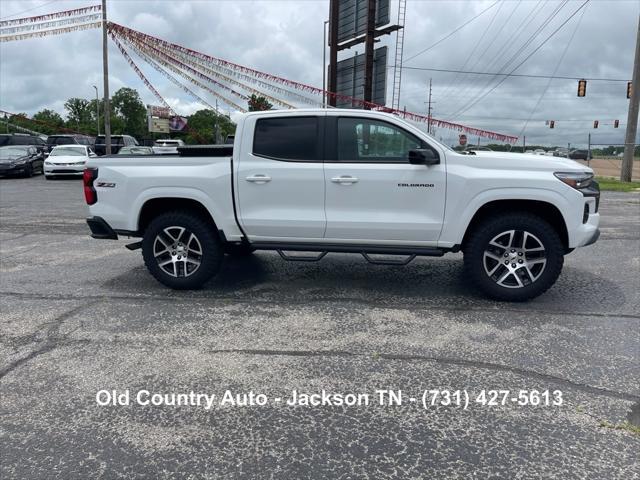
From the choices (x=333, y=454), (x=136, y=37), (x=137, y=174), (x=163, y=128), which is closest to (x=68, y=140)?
(x=136, y=37)

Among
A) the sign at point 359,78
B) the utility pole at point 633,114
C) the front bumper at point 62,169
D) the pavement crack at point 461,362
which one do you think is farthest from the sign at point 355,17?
the pavement crack at point 461,362

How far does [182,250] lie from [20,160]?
68.6 ft

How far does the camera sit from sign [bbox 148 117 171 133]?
58.4m

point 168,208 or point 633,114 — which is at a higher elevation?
point 633,114

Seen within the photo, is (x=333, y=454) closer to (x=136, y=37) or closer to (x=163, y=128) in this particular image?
(x=136, y=37)

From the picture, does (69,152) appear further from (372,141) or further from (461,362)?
(461,362)

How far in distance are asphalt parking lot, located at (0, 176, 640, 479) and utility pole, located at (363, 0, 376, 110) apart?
1384 centimetres

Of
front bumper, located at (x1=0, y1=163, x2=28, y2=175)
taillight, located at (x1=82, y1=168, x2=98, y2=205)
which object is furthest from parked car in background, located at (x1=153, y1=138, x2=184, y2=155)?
front bumper, located at (x1=0, y1=163, x2=28, y2=175)

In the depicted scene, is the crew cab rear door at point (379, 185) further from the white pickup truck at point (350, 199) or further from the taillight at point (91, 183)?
the taillight at point (91, 183)

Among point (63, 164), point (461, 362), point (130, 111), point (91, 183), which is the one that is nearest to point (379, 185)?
point (461, 362)

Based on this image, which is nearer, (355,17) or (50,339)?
(50,339)

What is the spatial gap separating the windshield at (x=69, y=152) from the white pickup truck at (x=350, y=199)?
19.1 m

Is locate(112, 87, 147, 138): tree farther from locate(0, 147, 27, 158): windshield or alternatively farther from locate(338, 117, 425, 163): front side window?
locate(338, 117, 425, 163): front side window

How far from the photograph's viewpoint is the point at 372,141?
17.0ft
